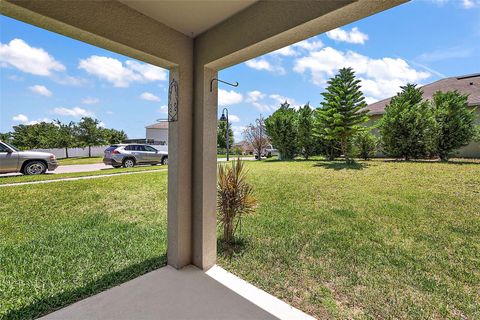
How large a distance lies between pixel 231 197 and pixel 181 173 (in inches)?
35.8

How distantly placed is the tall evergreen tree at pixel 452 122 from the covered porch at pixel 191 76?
8624 mm

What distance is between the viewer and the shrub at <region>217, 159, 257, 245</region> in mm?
3072

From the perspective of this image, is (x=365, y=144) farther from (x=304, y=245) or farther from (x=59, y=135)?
(x=59, y=135)

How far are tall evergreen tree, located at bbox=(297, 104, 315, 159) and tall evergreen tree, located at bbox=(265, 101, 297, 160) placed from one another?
40 centimetres

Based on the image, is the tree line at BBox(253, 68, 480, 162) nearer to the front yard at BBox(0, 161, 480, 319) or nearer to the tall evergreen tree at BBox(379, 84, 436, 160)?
the tall evergreen tree at BBox(379, 84, 436, 160)

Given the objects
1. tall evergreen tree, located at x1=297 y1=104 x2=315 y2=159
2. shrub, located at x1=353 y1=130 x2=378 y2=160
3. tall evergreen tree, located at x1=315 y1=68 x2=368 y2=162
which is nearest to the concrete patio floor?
tall evergreen tree, located at x1=315 y1=68 x2=368 y2=162

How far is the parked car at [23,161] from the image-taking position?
23.2ft

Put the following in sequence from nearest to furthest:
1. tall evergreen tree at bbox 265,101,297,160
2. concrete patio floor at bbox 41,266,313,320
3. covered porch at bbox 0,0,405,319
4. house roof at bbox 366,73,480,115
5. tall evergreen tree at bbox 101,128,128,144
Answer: covered porch at bbox 0,0,405,319 < concrete patio floor at bbox 41,266,313,320 < house roof at bbox 366,73,480,115 < tall evergreen tree at bbox 265,101,297,160 < tall evergreen tree at bbox 101,128,128,144

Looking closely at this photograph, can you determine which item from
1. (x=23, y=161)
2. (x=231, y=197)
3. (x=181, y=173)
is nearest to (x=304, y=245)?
(x=231, y=197)

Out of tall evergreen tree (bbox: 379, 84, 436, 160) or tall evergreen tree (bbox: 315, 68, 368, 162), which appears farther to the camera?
tall evergreen tree (bbox: 315, 68, 368, 162)

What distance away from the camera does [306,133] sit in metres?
12.7

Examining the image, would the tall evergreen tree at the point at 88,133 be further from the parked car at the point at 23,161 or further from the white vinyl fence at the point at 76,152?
the parked car at the point at 23,161

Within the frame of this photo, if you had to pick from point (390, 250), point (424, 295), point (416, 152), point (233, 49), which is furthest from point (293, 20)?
point (416, 152)

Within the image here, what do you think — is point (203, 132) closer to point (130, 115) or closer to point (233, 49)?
point (233, 49)
